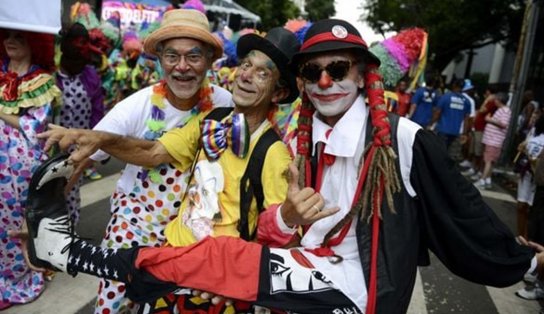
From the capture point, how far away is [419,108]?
9484 millimetres

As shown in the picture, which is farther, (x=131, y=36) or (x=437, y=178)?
(x=131, y=36)

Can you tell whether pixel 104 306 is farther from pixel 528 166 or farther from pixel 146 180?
pixel 528 166

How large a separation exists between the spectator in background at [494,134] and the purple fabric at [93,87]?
6.69 metres

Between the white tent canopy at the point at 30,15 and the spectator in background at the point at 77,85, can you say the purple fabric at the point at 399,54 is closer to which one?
the spectator in background at the point at 77,85

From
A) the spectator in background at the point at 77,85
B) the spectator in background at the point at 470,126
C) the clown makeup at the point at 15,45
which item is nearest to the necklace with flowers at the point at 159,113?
the clown makeup at the point at 15,45

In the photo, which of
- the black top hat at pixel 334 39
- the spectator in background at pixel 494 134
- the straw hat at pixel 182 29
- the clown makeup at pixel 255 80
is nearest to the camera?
the black top hat at pixel 334 39

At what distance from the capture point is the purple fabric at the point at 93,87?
4496 millimetres

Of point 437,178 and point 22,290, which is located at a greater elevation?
point 437,178

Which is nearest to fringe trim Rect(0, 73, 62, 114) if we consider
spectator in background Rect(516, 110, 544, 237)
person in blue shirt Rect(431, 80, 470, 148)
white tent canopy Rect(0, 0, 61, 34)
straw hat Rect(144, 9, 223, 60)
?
white tent canopy Rect(0, 0, 61, 34)

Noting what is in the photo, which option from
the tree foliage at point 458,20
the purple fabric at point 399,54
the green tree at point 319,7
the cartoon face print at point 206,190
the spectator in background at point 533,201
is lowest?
the spectator in background at point 533,201

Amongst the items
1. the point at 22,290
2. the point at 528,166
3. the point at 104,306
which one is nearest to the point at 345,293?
the point at 104,306

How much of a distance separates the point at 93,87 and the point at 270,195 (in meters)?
3.41

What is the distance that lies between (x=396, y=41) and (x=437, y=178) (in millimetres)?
3730

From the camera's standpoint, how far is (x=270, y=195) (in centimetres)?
188
